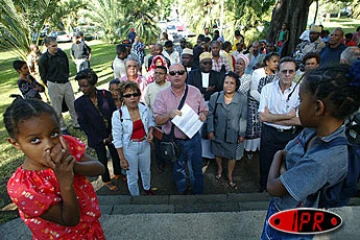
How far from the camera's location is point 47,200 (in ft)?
3.96

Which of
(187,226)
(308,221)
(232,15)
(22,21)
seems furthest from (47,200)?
(232,15)

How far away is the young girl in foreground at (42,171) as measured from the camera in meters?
1.13

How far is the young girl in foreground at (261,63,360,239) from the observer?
1.12 metres

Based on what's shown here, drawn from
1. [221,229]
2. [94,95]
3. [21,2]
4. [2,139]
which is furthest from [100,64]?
[221,229]

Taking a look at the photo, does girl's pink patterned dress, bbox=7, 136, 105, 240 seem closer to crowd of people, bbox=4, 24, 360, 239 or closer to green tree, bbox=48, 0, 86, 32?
crowd of people, bbox=4, 24, 360, 239

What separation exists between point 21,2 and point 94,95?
237 inches

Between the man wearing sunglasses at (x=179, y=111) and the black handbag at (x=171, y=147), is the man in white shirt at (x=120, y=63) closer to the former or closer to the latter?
the man wearing sunglasses at (x=179, y=111)

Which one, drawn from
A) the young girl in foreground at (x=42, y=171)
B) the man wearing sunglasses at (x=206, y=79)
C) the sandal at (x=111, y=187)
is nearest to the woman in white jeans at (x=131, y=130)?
the sandal at (x=111, y=187)

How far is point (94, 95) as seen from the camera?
3.48 metres

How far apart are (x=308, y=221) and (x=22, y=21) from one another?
871cm

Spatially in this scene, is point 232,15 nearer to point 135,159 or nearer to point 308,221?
point 135,159

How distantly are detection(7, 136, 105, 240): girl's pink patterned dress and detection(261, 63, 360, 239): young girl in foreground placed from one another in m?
1.11

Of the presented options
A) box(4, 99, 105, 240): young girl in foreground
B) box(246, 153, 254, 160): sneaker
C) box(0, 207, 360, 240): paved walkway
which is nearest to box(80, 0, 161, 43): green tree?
box(246, 153, 254, 160): sneaker

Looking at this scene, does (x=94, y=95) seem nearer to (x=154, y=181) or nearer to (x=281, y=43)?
(x=154, y=181)
